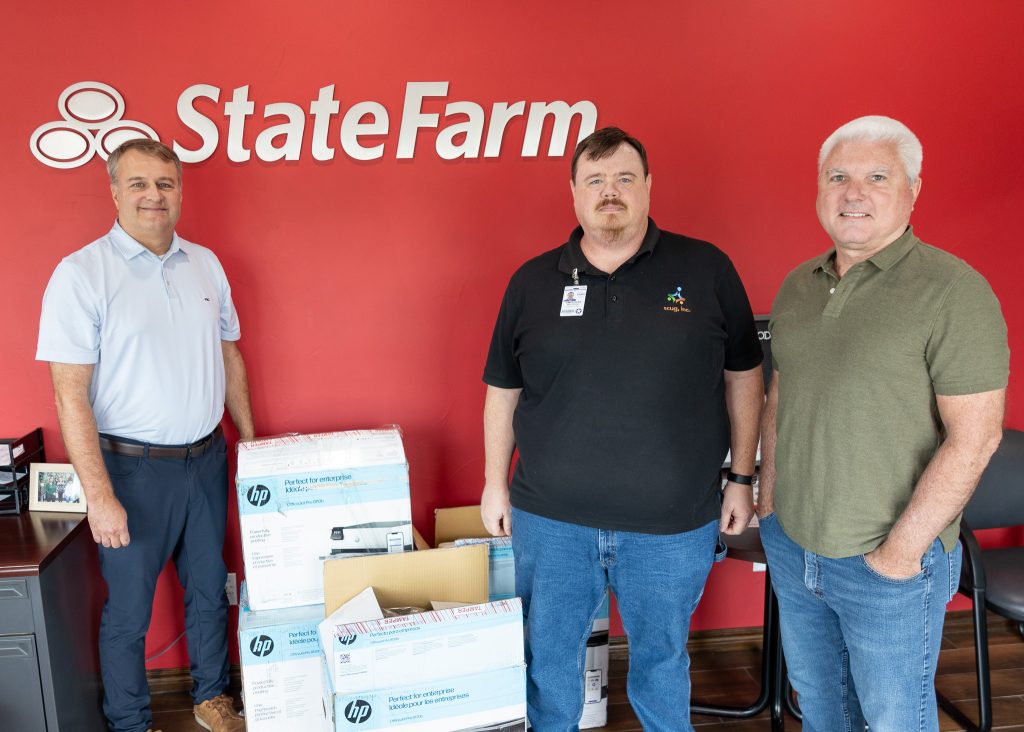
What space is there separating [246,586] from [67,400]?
713mm

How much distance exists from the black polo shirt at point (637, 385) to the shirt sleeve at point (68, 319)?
1.22 m

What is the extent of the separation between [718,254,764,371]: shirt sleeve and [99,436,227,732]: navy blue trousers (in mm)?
1580

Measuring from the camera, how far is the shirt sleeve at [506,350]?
1.92m

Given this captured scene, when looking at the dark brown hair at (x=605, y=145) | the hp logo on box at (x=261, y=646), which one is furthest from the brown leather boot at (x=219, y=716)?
the dark brown hair at (x=605, y=145)

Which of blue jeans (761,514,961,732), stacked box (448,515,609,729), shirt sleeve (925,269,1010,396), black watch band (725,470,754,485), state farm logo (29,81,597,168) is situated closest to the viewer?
shirt sleeve (925,269,1010,396)

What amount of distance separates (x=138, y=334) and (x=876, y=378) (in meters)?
1.89

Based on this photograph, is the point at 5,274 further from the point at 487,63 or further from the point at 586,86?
the point at 586,86

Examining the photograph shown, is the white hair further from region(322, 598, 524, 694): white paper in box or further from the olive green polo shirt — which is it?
region(322, 598, 524, 694): white paper in box

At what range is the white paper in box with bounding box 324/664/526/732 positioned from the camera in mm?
1733

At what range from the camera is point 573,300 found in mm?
1792

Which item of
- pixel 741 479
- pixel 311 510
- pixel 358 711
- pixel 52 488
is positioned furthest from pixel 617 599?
pixel 52 488

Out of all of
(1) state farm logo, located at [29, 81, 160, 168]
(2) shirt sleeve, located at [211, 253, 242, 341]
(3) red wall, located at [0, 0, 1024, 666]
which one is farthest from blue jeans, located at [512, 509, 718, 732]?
(1) state farm logo, located at [29, 81, 160, 168]

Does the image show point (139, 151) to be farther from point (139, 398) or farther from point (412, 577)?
point (412, 577)

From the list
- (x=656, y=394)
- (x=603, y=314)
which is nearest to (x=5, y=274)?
(x=603, y=314)
